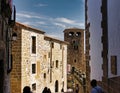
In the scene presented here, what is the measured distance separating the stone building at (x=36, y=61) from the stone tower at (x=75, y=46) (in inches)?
955

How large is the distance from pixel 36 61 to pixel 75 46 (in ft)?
127

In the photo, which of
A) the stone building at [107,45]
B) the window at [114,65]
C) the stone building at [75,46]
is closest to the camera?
A: the stone building at [107,45]

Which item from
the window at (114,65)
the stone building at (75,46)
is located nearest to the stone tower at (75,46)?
the stone building at (75,46)

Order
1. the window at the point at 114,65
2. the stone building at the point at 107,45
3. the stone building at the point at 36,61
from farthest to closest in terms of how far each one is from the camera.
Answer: the stone building at the point at 36,61, the window at the point at 114,65, the stone building at the point at 107,45

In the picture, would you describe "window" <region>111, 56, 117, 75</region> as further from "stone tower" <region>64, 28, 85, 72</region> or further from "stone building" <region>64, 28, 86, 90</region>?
"stone tower" <region>64, 28, 85, 72</region>

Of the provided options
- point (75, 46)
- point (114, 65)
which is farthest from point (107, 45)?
point (75, 46)

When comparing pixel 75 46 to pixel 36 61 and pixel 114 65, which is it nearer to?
pixel 36 61

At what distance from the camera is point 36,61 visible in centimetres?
2541

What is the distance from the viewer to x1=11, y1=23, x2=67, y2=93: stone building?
2088 centimetres

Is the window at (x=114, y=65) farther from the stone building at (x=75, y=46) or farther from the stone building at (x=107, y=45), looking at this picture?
the stone building at (x=75, y=46)

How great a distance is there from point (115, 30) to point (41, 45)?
65.7ft

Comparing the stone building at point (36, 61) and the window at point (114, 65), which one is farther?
the stone building at point (36, 61)

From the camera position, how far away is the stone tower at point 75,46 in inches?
2456

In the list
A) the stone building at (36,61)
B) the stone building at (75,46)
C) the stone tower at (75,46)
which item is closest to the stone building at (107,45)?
the stone building at (36,61)
